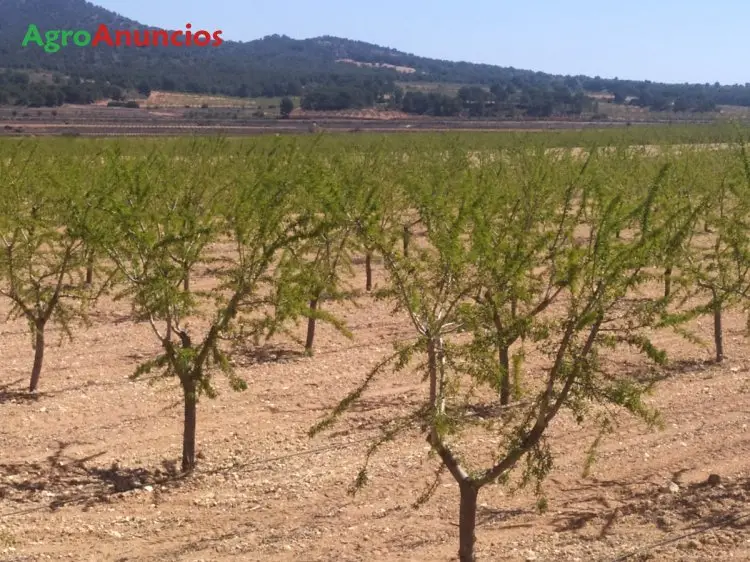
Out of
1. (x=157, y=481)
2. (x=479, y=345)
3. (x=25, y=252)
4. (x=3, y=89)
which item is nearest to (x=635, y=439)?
(x=479, y=345)

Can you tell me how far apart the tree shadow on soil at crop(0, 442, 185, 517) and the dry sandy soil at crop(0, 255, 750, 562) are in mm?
19

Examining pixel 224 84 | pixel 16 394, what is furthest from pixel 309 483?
pixel 224 84

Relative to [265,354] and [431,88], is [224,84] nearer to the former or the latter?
[431,88]

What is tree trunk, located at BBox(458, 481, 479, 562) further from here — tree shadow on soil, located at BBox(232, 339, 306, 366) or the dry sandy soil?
tree shadow on soil, located at BBox(232, 339, 306, 366)

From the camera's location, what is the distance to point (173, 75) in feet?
440

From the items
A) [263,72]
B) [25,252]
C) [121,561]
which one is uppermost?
[263,72]

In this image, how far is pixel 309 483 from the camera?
Result: 28.0ft

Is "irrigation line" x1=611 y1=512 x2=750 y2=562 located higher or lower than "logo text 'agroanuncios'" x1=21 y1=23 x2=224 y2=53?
lower

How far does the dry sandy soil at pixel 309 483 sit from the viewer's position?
7.32 meters

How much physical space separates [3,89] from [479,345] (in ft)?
284

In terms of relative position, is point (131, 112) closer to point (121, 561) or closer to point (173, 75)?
point (173, 75)

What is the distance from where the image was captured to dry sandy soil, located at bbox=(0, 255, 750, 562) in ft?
24.0

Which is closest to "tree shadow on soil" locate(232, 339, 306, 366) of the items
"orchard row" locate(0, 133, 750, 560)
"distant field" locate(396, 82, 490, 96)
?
"orchard row" locate(0, 133, 750, 560)

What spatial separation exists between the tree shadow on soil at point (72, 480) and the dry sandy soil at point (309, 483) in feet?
0.06
